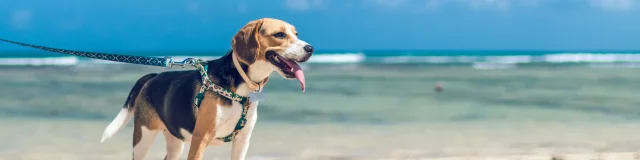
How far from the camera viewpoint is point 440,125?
1162 centimetres

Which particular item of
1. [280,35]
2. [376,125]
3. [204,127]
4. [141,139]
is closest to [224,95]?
[204,127]

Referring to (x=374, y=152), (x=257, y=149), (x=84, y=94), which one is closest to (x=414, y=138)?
(x=374, y=152)

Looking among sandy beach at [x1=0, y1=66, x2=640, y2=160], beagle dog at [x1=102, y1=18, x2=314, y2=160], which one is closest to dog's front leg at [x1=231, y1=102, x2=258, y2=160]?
beagle dog at [x1=102, y1=18, x2=314, y2=160]

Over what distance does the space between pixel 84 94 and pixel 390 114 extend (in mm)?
7348

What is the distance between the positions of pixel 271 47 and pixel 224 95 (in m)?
0.40

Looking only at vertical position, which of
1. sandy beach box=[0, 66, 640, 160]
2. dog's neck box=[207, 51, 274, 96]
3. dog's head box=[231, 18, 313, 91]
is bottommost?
sandy beach box=[0, 66, 640, 160]

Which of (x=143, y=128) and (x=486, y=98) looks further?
(x=486, y=98)

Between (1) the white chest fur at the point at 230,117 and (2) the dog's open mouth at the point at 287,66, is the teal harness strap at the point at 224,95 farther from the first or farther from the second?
(2) the dog's open mouth at the point at 287,66

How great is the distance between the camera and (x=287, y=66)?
4.23 meters

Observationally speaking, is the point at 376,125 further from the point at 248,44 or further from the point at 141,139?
the point at 248,44

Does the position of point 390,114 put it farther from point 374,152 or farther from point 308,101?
point 374,152

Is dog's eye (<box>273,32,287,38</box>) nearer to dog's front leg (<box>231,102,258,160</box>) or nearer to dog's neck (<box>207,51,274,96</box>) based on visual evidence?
dog's neck (<box>207,51,274,96</box>)

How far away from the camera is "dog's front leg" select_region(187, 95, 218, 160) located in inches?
172

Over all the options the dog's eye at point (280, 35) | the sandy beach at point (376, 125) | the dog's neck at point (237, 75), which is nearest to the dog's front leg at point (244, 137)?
the dog's neck at point (237, 75)
